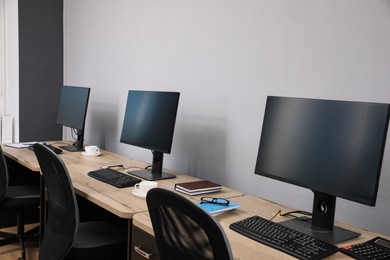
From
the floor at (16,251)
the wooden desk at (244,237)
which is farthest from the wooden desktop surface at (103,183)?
the floor at (16,251)

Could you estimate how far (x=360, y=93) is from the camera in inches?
67.2

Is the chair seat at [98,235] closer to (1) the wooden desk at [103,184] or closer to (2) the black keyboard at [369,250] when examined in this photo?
(1) the wooden desk at [103,184]

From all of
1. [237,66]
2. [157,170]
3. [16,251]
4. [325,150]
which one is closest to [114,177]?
[157,170]

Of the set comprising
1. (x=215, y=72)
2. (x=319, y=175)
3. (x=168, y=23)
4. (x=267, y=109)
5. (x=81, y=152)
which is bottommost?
(x=81, y=152)

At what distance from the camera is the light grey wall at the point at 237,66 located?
1.71m

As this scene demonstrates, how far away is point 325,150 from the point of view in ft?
4.73

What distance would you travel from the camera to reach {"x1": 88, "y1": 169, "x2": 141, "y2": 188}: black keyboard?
6.96ft

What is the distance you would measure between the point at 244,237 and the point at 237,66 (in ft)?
3.68

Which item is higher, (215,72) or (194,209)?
(215,72)

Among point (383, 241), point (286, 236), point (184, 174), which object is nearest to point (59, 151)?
point (184, 174)

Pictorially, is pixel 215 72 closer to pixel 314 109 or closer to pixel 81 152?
pixel 314 109

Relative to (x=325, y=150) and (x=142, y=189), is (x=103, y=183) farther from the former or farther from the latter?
(x=325, y=150)

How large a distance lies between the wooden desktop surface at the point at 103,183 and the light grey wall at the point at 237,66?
0.22 meters

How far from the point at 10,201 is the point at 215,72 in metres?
1.61
